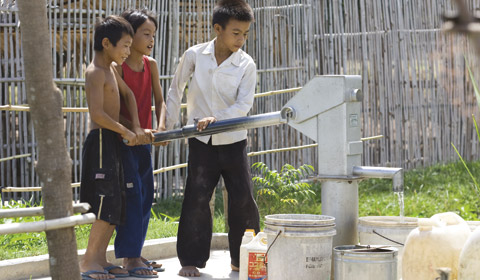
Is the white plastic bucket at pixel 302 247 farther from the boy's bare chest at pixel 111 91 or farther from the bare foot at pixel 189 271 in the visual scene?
the boy's bare chest at pixel 111 91

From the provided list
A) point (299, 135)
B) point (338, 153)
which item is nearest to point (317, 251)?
point (338, 153)

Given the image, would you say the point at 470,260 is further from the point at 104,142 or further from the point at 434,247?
the point at 104,142

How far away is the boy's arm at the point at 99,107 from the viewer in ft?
13.0

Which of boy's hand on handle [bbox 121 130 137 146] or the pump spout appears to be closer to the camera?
the pump spout

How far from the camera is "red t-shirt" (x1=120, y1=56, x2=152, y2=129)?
14.3 feet

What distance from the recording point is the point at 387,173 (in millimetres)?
3443

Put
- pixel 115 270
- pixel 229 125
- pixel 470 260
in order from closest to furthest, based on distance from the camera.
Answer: pixel 470 260 → pixel 229 125 → pixel 115 270

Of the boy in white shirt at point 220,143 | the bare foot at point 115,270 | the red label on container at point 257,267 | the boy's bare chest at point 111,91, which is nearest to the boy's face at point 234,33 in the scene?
the boy in white shirt at point 220,143

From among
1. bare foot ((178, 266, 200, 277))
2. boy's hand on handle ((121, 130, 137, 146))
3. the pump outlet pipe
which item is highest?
the pump outlet pipe

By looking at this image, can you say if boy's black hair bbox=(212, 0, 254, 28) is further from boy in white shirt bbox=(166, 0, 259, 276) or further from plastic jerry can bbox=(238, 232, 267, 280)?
plastic jerry can bbox=(238, 232, 267, 280)

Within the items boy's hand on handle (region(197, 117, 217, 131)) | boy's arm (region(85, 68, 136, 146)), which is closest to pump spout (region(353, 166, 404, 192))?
boy's hand on handle (region(197, 117, 217, 131))

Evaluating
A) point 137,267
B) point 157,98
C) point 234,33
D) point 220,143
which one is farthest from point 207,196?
point 234,33

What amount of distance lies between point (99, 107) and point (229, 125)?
67cm

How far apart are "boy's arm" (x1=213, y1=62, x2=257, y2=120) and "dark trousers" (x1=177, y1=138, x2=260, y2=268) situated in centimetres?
17
